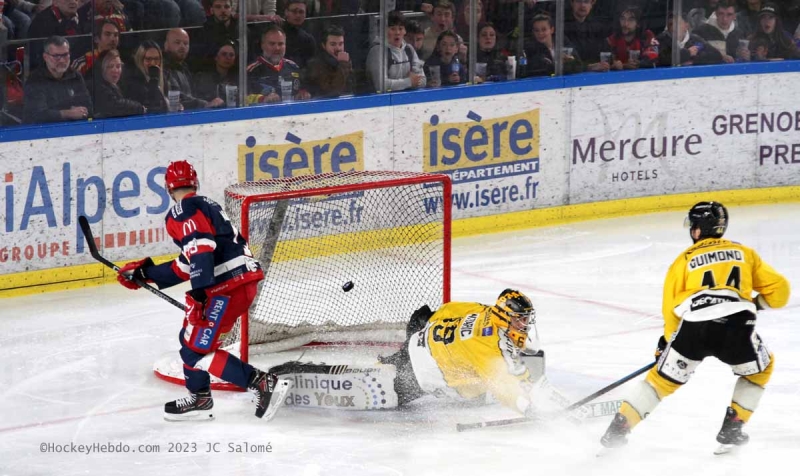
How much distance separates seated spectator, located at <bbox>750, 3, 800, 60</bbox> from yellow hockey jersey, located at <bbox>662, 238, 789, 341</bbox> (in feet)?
19.0

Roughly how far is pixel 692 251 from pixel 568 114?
485 centimetres

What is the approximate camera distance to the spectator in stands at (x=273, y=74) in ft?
28.7

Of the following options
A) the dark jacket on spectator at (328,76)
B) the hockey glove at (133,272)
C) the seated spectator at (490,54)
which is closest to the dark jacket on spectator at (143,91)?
the dark jacket on spectator at (328,76)

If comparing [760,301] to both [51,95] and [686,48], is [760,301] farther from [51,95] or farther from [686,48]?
[686,48]

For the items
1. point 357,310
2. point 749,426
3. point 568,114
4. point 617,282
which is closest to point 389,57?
point 568,114

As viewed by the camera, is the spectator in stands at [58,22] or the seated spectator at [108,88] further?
the seated spectator at [108,88]

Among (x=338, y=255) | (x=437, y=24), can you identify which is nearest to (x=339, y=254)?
(x=338, y=255)

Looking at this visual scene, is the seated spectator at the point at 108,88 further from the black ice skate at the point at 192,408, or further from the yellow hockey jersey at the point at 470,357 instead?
the yellow hockey jersey at the point at 470,357

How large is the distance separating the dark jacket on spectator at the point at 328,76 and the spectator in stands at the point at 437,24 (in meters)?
0.60

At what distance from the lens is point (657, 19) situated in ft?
34.0

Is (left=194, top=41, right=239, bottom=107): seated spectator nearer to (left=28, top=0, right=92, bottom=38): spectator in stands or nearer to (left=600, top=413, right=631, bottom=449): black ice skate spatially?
(left=28, top=0, right=92, bottom=38): spectator in stands

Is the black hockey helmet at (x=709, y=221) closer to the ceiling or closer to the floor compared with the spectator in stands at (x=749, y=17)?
closer to the floor

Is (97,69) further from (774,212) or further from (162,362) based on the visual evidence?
(774,212)

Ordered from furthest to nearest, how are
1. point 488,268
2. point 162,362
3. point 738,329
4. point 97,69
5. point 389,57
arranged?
point 389,57 → point 488,268 → point 97,69 → point 162,362 → point 738,329
